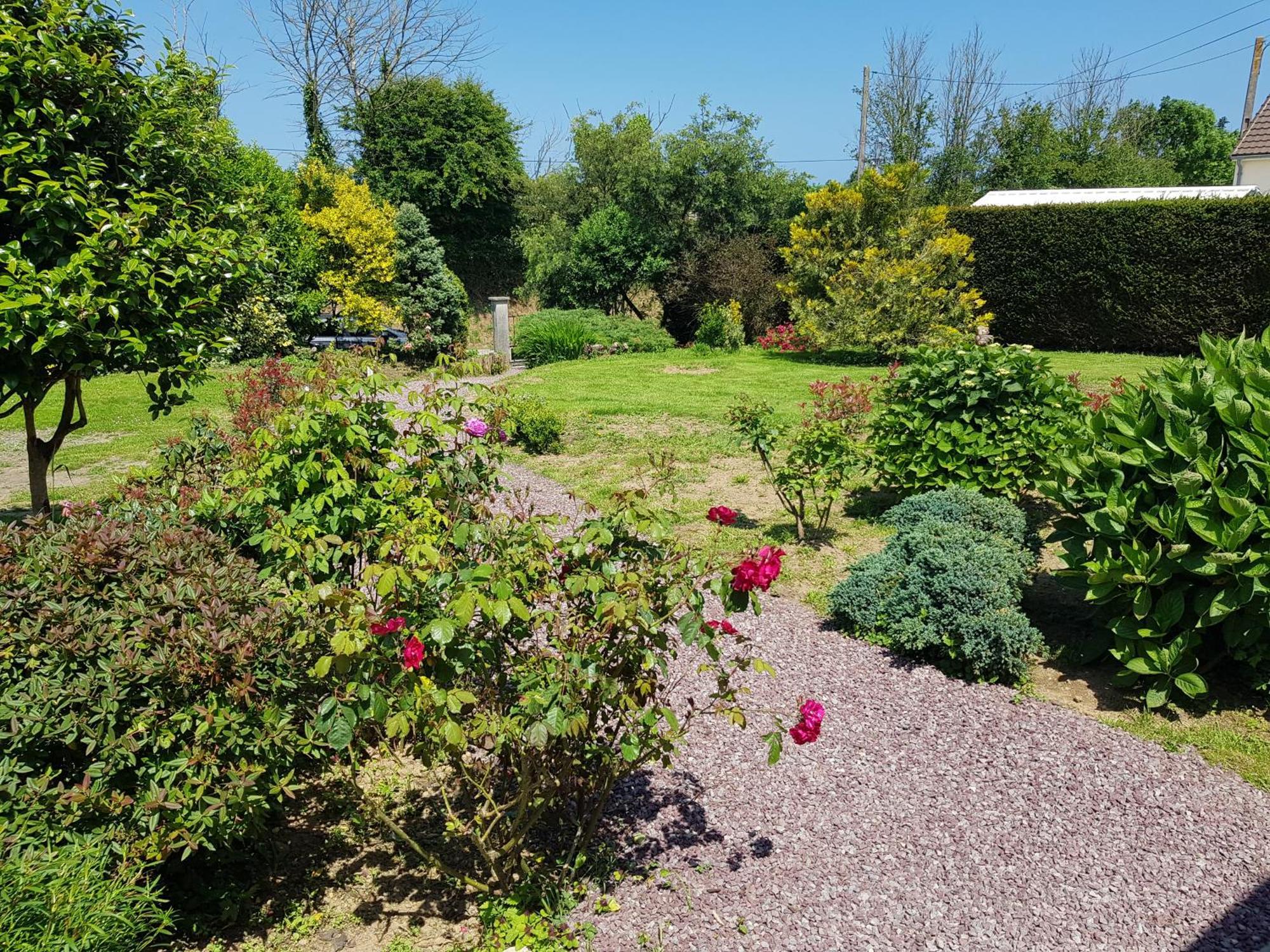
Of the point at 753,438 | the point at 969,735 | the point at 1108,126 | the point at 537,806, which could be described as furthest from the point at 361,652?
the point at 1108,126

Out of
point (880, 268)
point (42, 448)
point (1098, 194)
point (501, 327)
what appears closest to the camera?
point (42, 448)

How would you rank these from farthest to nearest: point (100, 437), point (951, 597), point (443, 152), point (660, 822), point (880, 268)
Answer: point (443, 152), point (880, 268), point (100, 437), point (951, 597), point (660, 822)

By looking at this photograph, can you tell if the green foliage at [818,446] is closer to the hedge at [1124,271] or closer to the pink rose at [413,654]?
the pink rose at [413,654]

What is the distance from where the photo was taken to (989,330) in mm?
16969

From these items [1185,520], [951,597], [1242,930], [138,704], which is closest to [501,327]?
[951,597]

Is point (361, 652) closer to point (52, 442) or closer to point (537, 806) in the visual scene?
point (537, 806)

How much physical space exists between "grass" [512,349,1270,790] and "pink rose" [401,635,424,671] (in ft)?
3.12

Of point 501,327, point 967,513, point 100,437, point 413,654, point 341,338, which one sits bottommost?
point 100,437

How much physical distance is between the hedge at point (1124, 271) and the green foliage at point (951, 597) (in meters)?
12.6

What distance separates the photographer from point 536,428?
9000 millimetres

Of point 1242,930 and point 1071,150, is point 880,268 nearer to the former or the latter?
point 1242,930

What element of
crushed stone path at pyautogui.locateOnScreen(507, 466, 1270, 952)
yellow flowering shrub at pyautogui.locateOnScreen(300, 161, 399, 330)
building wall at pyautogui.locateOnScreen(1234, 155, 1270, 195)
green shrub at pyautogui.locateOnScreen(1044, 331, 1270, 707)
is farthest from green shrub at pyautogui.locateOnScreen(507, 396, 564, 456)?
building wall at pyautogui.locateOnScreen(1234, 155, 1270, 195)

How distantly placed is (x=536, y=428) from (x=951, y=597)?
555 centimetres

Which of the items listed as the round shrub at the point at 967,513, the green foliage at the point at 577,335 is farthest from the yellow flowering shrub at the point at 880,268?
the round shrub at the point at 967,513
